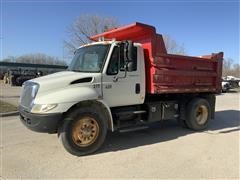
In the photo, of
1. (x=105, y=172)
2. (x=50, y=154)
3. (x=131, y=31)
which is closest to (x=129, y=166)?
(x=105, y=172)

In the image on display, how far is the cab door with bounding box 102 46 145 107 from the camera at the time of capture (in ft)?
21.4

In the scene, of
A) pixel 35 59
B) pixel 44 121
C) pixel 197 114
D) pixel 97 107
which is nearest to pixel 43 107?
pixel 44 121

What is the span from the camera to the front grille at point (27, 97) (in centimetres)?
594

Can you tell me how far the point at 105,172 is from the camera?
197 inches

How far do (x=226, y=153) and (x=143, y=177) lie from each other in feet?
7.81

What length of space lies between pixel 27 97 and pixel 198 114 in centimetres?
539

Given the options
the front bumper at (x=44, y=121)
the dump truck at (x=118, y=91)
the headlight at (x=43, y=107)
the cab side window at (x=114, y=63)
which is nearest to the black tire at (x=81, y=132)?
the dump truck at (x=118, y=91)

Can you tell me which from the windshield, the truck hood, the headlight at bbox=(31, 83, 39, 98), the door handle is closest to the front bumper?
the headlight at bbox=(31, 83, 39, 98)

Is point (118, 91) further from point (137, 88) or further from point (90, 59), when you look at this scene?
point (90, 59)

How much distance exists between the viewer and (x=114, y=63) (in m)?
6.62

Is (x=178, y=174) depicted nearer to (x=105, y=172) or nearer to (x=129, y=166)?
(x=129, y=166)

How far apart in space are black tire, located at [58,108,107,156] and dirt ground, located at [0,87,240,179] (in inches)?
7.9

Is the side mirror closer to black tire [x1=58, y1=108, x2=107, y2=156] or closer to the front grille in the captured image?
black tire [x1=58, y1=108, x2=107, y2=156]

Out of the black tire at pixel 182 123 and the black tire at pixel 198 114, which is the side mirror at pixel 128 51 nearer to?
the black tire at pixel 198 114
